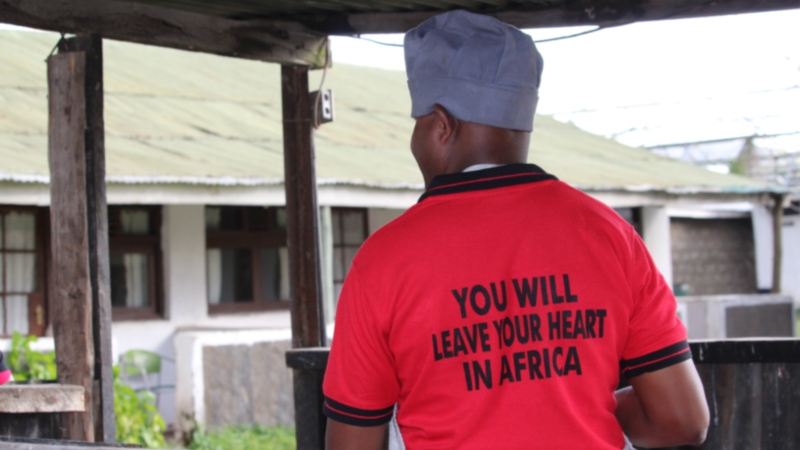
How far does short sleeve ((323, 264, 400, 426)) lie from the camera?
6.16ft

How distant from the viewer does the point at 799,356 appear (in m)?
3.61

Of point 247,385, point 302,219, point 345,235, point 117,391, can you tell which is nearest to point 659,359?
point 302,219

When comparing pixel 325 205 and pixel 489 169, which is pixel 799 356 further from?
pixel 325 205

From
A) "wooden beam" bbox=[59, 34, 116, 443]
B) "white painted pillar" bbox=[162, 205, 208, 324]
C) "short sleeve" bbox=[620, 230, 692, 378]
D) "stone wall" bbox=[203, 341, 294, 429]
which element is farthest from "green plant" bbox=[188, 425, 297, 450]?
"short sleeve" bbox=[620, 230, 692, 378]

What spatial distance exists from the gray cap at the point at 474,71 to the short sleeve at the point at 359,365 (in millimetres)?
371

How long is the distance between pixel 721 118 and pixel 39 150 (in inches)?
1093

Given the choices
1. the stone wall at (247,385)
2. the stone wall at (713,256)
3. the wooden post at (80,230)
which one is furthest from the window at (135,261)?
the stone wall at (713,256)

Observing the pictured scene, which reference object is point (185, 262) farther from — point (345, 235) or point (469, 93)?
point (469, 93)

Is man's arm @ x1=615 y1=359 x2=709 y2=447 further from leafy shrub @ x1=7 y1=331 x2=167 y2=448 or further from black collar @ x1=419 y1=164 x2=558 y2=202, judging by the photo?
leafy shrub @ x1=7 y1=331 x2=167 y2=448

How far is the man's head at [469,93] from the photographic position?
1935 millimetres

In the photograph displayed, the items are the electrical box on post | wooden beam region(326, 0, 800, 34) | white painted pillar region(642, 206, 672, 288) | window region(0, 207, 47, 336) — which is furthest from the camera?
white painted pillar region(642, 206, 672, 288)

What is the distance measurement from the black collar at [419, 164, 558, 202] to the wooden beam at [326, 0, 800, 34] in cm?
254

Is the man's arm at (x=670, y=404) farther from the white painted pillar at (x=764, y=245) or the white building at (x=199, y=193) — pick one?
the white painted pillar at (x=764, y=245)

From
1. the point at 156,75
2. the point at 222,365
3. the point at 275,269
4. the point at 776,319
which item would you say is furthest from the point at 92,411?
the point at 776,319
